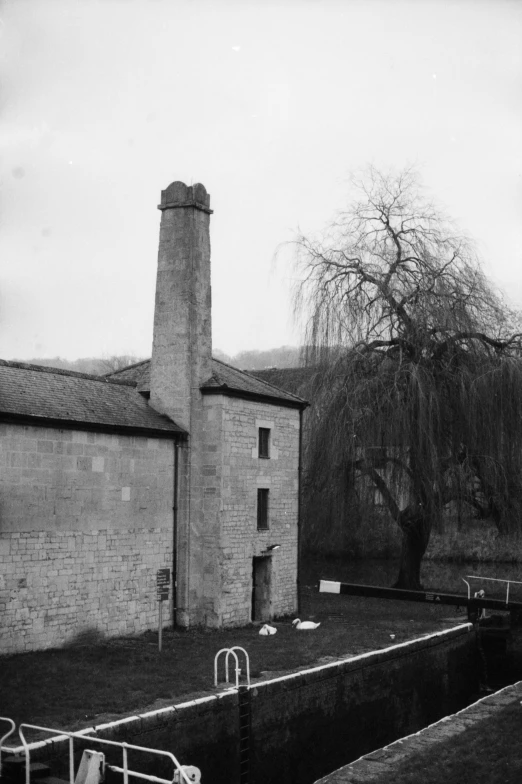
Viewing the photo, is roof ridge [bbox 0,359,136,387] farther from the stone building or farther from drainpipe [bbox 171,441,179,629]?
drainpipe [bbox 171,441,179,629]

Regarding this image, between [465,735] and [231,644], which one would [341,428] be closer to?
[231,644]

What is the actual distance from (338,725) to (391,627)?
564cm

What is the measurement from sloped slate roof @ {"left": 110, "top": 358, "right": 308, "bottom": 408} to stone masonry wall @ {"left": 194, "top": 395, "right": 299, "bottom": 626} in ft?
0.72

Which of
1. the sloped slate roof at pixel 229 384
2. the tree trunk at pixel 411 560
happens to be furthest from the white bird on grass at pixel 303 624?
the tree trunk at pixel 411 560

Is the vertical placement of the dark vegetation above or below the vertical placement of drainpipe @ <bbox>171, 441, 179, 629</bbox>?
below

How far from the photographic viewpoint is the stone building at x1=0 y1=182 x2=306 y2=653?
16.6 metres

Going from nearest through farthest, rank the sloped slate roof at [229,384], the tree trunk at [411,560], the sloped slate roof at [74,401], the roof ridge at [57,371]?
the sloped slate roof at [74,401] < the roof ridge at [57,371] < the sloped slate roof at [229,384] < the tree trunk at [411,560]

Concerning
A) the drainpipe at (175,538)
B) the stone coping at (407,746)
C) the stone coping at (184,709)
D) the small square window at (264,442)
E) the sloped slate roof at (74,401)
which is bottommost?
the stone coping at (407,746)

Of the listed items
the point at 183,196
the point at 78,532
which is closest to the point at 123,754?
the point at 78,532

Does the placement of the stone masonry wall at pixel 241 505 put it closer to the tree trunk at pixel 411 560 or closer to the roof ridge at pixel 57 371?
the roof ridge at pixel 57 371

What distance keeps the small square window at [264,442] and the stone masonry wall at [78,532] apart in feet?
9.08

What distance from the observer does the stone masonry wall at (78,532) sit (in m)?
16.2

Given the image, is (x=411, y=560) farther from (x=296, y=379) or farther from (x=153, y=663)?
(x=153, y=663)

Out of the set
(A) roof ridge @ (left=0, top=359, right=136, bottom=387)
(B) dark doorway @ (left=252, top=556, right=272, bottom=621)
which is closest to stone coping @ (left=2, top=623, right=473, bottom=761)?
(B) dark doorway @ (left=252, top=556, right=272, bottom=621)
